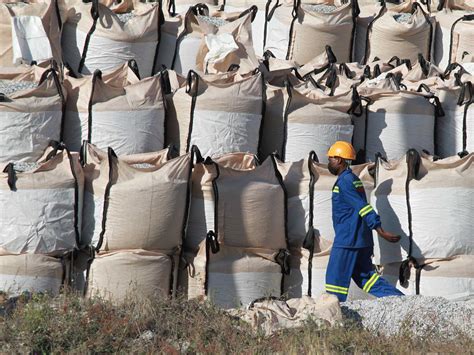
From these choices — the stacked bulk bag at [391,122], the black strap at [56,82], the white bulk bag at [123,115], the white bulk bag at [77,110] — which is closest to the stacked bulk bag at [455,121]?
the stacked bulk bag at [391,122]

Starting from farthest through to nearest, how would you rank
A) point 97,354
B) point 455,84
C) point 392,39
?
1. point 392,39
2. point 455,84
3. point 97,354

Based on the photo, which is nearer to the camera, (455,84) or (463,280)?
(463,280)

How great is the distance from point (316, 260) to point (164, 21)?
2467 mm

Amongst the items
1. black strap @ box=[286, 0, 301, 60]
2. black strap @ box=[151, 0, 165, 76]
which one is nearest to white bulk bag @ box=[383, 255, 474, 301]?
black strap @ box=[151, 0, 165, 76]

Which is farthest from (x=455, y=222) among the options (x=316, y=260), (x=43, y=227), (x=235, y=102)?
(x=43, y=227)

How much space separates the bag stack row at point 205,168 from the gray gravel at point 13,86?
2 cm

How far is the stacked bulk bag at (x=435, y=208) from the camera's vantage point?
704 cm

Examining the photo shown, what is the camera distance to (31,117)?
283 inches

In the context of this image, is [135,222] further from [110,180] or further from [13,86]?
[13,86]

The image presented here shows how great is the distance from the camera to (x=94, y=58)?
8.38m

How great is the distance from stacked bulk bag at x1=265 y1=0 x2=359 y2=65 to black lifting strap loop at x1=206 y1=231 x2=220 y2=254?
2.77m

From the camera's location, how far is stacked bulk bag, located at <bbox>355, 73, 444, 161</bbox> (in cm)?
788

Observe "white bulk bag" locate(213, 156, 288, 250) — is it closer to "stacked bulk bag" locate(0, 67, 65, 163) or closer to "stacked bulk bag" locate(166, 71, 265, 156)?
"stacked bulk bag" locate(166, 71, 265, 156)

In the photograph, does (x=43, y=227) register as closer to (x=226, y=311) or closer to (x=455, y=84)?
(x=226, y=311)
